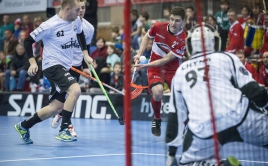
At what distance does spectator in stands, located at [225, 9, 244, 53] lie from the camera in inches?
322

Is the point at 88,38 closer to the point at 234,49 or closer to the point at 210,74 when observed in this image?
the point at 234,49

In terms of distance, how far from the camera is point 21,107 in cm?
1151

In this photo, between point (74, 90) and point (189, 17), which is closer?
point (74, 90)

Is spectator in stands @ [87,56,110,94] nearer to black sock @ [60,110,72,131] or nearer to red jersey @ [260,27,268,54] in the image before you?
red jersey @ [260,27,268,54]

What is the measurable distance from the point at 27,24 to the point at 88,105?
3409 millimetres

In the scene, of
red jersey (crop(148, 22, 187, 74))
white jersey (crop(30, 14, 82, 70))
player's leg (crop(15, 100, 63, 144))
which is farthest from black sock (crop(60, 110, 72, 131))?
red jersey (crop(148, 22, 187, 74))

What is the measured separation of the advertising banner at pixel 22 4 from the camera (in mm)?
10391

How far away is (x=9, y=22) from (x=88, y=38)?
5.58 meters

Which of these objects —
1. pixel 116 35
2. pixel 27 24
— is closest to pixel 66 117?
pixel 116 35

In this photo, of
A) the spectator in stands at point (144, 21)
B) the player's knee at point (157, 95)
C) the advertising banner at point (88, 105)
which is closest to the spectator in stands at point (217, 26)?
the player's knee at point (157, 95)

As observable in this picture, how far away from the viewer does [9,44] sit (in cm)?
1315

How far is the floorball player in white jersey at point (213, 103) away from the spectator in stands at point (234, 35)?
3.71 metres

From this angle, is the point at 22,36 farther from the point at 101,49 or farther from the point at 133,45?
the point at 133,45

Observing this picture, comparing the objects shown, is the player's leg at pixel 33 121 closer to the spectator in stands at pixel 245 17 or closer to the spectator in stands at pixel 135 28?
the spectator in stands at pixel 245 17
